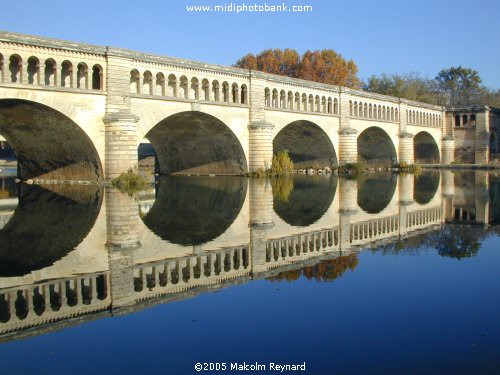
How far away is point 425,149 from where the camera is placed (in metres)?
67.2

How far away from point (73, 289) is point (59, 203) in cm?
1204

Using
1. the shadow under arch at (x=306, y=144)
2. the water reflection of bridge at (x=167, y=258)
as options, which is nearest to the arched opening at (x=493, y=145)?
the shadow under arch at (x=306, y=144)

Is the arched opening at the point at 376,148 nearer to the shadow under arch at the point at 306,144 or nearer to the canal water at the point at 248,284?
the shadow under arch at the point at 306,144

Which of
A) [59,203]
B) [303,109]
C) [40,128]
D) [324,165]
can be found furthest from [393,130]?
[59,203]

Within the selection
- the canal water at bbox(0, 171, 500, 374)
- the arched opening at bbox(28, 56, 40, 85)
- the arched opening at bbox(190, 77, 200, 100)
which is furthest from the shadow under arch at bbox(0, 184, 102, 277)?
the arched opening at bbox(190, 77, 200, 100)

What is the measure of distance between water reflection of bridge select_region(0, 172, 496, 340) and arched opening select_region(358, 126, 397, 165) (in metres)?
36.6

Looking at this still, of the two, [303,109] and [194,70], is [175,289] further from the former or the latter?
[303,109]

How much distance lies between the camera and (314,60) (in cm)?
6731

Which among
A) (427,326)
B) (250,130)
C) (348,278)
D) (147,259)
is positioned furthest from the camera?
(250,130)

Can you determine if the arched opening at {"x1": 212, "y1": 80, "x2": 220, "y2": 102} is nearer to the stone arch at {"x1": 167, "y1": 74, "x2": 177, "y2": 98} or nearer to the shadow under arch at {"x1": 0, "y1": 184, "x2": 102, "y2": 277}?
the stone arch at {"x1": 167, "y1": 74, "x2": 177, "y2": 98}

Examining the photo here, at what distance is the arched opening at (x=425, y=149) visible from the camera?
6519 centimetres

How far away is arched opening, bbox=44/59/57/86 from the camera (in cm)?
2497

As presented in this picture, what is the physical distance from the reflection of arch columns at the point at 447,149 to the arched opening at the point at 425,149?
748 mm

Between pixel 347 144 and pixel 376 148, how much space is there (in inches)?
480
